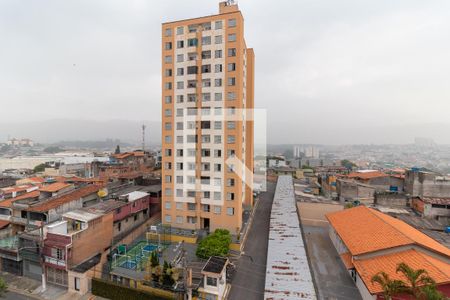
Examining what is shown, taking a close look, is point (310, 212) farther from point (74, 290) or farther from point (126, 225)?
point (74, 290)

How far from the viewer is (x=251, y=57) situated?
3597 cm

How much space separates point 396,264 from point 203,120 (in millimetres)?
22869

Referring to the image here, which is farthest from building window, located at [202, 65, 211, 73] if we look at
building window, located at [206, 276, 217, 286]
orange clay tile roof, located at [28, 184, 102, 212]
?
building window, located at [206, 276, 217, 286]

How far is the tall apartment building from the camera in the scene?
27938 millimetres

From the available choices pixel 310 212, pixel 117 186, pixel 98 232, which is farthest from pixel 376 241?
pixel 117 186

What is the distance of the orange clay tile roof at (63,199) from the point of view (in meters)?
24.8

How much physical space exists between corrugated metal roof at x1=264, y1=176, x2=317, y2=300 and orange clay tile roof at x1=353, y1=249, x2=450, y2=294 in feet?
13.2

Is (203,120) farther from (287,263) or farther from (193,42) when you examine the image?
(287,263)

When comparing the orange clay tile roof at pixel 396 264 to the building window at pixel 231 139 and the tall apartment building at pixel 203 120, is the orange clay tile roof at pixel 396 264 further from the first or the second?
the building window at pixel 231 139

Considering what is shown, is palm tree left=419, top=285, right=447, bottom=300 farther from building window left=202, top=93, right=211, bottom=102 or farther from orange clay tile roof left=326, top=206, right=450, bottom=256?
building window left=202, top=93, right=211, bottom=102

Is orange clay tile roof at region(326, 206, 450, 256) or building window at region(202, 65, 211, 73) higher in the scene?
building window at region(202, 65, 211, 73)

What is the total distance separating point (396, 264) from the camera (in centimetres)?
1700

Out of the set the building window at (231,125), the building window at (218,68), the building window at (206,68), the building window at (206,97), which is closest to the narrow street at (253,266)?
the building window at (231,125)

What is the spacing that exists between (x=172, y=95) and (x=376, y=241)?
26.4 meters
